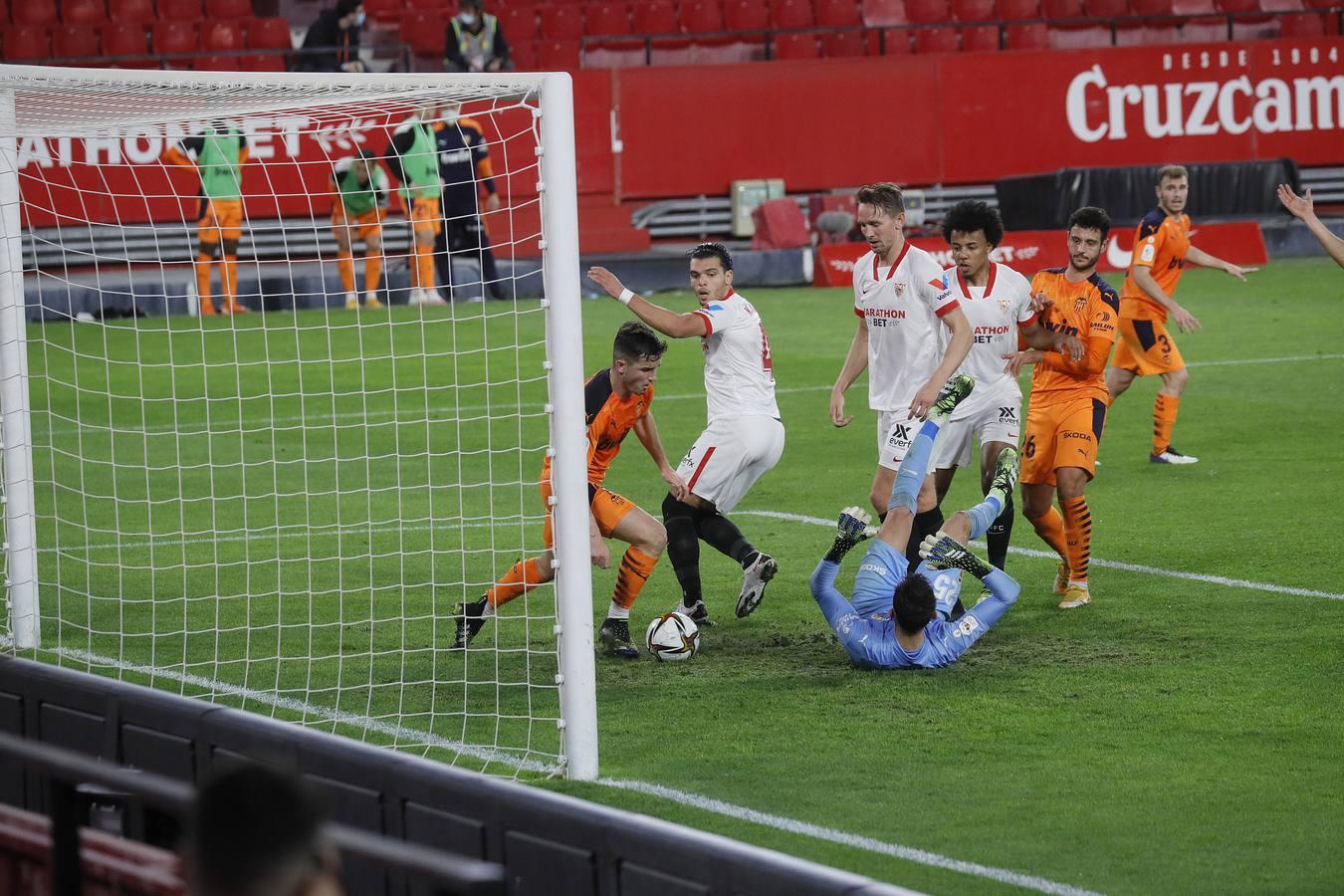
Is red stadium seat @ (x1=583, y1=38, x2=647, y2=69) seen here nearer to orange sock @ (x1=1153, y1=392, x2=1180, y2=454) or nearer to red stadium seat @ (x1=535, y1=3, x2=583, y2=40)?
red stadium seat @ (x1=535, y1=3, x2=583, y2=40)

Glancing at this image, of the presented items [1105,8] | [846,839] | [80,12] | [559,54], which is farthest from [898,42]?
[846,839]

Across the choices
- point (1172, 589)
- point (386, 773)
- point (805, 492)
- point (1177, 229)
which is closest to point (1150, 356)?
point (1177, 229)

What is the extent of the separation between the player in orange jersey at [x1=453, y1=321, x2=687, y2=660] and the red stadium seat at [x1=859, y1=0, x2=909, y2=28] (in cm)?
2154

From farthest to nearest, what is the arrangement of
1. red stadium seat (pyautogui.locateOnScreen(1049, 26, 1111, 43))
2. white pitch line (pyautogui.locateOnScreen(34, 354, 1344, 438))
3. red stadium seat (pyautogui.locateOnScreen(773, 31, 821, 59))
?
1. red stadium seat (pyautogui.locateOnScreen(1049, 26, 1111, 43))
2. red stadium seat (pyautogui.locateOnScreen(773, 31, 821, 59))
3. white pitch line (pyautogui.locateOnScreen(34, 354, 1344, 438))

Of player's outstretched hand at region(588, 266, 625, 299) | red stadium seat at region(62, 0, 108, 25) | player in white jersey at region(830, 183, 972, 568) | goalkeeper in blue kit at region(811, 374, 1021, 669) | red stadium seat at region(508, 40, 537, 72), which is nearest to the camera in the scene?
player's outstretched hand at region(588, 266, 625, 299)

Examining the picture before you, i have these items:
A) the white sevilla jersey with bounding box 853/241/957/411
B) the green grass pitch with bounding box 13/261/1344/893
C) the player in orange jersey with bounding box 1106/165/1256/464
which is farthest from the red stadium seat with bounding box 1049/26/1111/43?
the white sevilla jersey with bounding box 853/241/957/411

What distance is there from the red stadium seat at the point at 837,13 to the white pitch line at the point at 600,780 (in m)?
21.6

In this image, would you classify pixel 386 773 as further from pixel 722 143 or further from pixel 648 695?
pixel 722 143

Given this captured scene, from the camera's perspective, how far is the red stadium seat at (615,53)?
26406mm

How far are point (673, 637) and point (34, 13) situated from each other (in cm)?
2204

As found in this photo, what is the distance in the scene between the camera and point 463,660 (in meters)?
7.66

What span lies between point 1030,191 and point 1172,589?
15931mm

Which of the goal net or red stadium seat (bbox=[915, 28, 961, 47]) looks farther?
red stadium seat (bbox=[915, 28, 961, 47])

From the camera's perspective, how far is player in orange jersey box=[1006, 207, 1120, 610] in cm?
840
